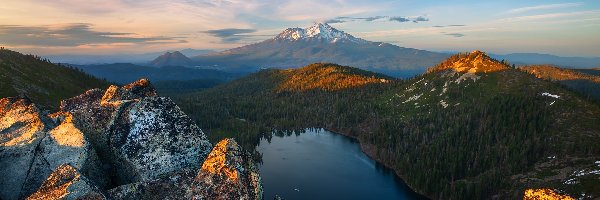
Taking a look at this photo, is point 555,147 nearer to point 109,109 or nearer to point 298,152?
point 298,152

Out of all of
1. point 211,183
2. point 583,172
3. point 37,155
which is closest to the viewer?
point 211,183

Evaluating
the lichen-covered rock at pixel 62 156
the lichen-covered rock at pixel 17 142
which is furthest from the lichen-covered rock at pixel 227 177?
the lichen-covered rock at pixel 17 142

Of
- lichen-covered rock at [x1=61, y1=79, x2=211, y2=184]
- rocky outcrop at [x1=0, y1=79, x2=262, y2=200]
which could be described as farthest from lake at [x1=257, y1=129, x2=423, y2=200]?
lichen-covered rock at [x1=61, y1=79, x2=211, y2=184]

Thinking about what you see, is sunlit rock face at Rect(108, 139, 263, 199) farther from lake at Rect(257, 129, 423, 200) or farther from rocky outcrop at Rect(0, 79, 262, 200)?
lake at Rect(257, 129, 423, 200)

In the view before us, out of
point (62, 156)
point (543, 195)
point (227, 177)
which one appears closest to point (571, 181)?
point (543, 195)

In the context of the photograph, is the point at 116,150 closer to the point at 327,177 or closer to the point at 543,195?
the point at 543,195

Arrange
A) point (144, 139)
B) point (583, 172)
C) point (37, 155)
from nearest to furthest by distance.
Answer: point (144, 139) → point (37, 155) → point (583, 172)

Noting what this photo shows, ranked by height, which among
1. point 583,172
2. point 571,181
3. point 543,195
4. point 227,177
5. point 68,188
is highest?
point 543,195

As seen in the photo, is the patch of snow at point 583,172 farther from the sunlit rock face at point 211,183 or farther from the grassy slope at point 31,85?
the grassy slope at point 31,85
